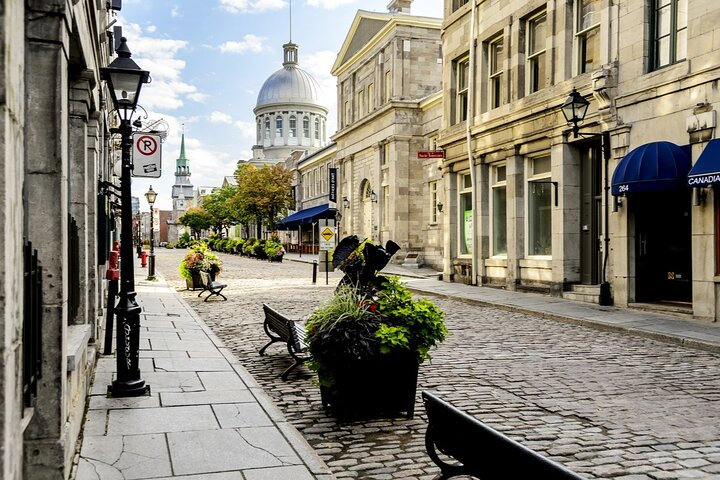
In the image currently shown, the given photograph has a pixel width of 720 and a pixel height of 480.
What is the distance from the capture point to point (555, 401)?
687 centimetres

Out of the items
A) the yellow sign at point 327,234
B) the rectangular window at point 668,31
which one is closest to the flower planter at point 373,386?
the rectangular window at point 668,31

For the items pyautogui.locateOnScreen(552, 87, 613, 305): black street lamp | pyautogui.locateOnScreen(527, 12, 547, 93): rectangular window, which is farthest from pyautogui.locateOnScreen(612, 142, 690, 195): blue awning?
pyautogui.locateOnScreen(527, 12, 547, 93): rectangular window

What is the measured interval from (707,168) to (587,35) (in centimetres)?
669

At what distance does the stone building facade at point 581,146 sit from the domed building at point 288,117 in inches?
3236

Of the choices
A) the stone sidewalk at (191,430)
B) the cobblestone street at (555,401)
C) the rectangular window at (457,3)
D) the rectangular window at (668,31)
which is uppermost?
the rectangular window at (457,3)

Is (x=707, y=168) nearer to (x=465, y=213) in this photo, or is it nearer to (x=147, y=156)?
(x=465, y=213)

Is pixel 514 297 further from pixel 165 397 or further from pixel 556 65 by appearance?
pixel 165 397

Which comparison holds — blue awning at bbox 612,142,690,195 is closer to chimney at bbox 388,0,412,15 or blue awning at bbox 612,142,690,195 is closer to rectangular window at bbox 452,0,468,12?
rectangular window at bbox 452,0,468,12

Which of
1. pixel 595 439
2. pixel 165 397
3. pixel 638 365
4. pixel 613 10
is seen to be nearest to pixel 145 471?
pixel 165 397

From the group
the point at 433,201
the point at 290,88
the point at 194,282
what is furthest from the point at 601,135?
the point at 290,88

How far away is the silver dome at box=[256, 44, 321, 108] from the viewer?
346 feet

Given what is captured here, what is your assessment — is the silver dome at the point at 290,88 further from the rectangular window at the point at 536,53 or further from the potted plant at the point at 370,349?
the potted plant at the point at 370,349

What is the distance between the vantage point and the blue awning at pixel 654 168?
498 inches

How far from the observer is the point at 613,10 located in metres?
15.1
